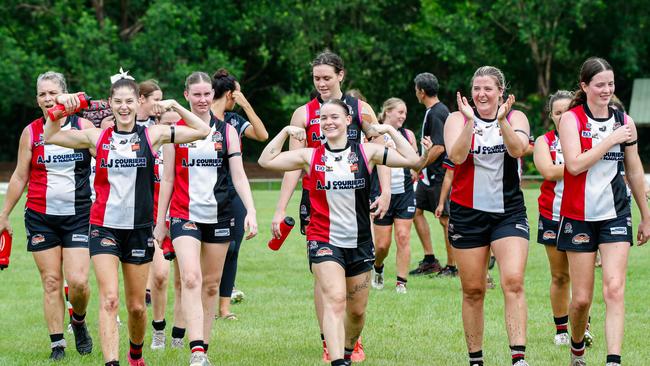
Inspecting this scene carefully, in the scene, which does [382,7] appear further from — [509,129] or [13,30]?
[509,129]

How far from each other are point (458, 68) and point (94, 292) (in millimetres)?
30525

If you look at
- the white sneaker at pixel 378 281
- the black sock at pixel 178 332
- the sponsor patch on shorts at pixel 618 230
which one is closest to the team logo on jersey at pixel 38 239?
the black sock at pixel 178 332

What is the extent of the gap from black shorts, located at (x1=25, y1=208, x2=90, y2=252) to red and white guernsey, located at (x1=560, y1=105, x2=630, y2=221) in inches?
154

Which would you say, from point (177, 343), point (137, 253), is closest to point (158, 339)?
point (177, 343)

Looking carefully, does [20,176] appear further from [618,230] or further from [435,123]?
[435,123]

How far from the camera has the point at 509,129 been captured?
7.12 metres

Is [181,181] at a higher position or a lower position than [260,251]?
higher

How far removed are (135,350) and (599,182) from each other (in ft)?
11.9

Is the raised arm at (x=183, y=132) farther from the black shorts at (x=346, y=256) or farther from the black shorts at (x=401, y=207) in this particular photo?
the black shorts at (x=401, y=207)

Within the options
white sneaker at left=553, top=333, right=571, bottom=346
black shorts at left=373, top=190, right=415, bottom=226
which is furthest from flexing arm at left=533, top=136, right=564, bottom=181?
black shorts at left=373, top=190, right=415, bottom=226

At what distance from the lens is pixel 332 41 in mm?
39969

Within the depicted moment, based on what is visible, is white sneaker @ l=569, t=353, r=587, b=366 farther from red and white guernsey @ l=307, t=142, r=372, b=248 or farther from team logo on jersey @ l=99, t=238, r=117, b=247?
team logo on jersey @ l=99, t=238, r=117, b=247

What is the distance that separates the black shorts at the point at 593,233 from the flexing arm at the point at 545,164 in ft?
2.25

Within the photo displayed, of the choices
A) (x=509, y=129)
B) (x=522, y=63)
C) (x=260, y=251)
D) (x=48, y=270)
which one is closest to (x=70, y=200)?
(x=48, y=270)
